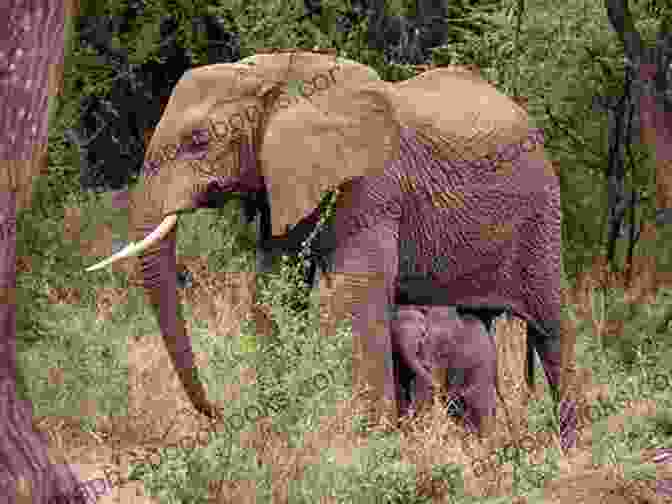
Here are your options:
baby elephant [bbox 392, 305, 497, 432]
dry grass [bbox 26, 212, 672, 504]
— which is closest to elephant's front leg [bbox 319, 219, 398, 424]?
dry grass [bbox 26, 212, 672, 504]

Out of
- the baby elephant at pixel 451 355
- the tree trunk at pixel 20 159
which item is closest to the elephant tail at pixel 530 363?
the baby elephant at pixel 451 355

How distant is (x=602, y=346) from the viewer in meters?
13.2

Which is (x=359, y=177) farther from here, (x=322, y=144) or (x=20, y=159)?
(x=20, y=159)

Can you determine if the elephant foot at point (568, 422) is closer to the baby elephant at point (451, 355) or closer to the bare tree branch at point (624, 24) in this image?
the baby elephant at point (451, 355)

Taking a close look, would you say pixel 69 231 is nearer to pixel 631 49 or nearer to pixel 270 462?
Result: pixel 631 49

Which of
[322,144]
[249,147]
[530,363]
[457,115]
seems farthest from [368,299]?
[530,363]

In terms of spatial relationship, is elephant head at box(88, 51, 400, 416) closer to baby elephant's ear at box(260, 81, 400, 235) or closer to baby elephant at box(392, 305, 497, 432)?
baby elephant's ear at box(260, 81, 400, 235)

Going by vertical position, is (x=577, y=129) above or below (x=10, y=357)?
below

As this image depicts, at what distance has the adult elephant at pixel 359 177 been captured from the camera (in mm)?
9367

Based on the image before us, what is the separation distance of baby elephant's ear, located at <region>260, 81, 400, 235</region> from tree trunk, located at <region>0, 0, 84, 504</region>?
2555mm

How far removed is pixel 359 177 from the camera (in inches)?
383

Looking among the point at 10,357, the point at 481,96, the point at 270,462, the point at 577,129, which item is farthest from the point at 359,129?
the point at 577,129

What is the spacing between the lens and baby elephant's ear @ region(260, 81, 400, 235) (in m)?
9.49

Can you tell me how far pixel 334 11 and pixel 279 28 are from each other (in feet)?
3.20
